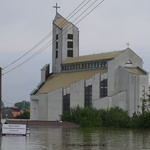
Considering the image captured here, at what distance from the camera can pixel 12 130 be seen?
35281mm

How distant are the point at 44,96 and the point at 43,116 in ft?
13.0

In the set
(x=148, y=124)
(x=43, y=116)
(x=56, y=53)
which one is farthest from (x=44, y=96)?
(x=148, y=124)

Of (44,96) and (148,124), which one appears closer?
(148,124)

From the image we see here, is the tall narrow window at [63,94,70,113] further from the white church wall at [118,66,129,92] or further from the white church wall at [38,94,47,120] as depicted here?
the white church wall at [118,66,129,92]

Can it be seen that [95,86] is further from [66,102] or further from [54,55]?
[54,55]

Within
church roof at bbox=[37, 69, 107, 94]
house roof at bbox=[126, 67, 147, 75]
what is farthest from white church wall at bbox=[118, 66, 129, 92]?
church roof at bbox=[37, 69, 107, 94]

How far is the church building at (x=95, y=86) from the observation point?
3531 inches

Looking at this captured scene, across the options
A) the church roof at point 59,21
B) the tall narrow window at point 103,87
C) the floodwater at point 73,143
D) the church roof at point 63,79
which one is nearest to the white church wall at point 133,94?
the tall narrow window at point 103,87

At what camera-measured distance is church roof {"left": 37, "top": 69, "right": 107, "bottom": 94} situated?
9884 cm

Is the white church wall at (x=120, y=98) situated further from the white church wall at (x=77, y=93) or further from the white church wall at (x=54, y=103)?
the white church wall at (x=54, y=103)

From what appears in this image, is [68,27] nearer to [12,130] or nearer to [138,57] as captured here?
[138,57]

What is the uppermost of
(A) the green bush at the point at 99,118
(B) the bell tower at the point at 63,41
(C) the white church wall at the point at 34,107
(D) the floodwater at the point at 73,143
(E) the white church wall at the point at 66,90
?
(B) the bell tower at the point at 63,41

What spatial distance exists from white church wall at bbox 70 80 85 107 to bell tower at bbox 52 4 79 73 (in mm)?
18665

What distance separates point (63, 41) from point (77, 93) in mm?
21493
